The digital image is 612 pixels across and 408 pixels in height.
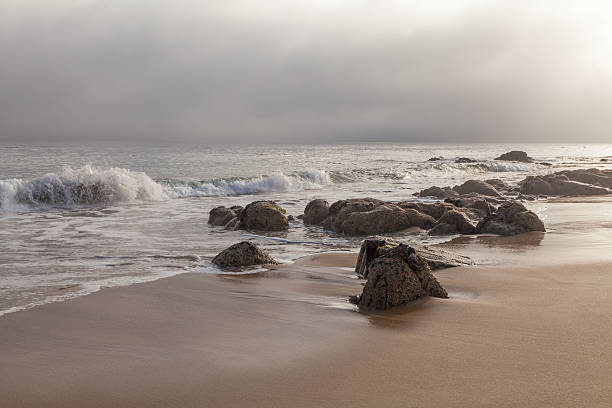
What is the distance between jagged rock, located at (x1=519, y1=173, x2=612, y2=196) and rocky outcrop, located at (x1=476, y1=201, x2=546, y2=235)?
339 inches

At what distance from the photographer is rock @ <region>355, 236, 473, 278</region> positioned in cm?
566

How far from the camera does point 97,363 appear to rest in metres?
3.09

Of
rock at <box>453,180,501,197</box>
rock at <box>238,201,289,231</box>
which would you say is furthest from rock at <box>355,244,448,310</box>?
rock at <box>453,180,501,197</box>

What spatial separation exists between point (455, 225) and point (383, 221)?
1289 millimetres

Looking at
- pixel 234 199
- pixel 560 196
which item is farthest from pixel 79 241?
pixel 560 196

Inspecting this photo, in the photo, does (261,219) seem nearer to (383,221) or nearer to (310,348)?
(383,221)

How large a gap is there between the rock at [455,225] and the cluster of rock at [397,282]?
4939 millimetres

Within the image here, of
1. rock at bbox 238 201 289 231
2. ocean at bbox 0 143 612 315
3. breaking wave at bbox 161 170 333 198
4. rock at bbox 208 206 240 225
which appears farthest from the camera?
breaking wave at bbox 161 170 333 198

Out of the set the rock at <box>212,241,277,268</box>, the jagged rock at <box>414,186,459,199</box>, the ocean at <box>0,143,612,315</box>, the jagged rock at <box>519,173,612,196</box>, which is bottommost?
the ocean at <box>0,143,612,315</box>

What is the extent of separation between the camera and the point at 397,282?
4.36 metres

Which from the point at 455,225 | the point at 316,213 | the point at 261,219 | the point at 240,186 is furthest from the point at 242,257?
the point at 240,186

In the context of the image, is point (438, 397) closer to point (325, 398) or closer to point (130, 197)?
Result: point (325, 398)

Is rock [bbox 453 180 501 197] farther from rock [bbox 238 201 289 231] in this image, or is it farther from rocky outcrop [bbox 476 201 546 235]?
rock [bbox 238 201 289 231]

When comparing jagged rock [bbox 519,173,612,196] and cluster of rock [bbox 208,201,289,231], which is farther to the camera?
jagged rock [bbox 519,173,612,196]
